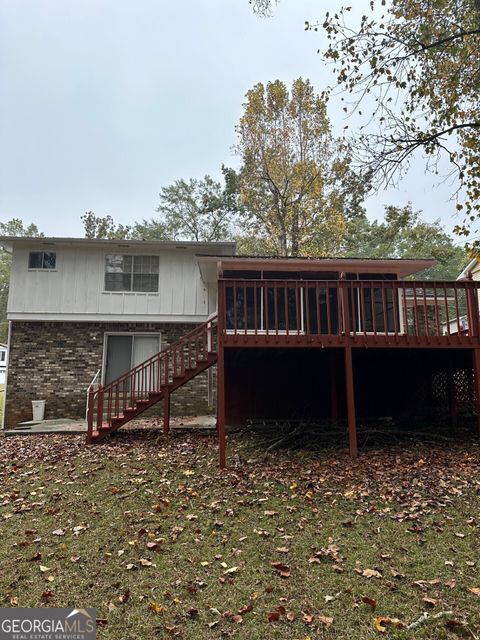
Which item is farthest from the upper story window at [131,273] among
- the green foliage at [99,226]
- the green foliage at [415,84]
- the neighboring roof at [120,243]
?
the green foliage at [99,226]

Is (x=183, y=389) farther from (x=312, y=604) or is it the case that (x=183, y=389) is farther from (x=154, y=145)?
(x=154, y=145)

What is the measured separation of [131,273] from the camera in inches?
480

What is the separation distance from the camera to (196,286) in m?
12.3

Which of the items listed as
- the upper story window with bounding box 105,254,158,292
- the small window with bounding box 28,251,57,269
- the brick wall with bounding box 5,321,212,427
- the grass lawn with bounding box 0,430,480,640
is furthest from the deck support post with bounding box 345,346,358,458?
the small window with bounding box 28,251,57,269

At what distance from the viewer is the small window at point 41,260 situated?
12016mm

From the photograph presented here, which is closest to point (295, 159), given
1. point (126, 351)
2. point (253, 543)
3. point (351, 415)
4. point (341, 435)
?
point (126, 351)

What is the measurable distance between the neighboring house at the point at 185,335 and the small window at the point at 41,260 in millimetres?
30

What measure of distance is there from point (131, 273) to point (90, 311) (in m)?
1.66

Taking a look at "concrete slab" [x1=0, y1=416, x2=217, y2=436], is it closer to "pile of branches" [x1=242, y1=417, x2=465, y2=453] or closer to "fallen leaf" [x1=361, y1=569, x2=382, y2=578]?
"pile of branches" [x1=242, y1=417, x2=465, y2=453]

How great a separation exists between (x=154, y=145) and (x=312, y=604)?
3344 cm

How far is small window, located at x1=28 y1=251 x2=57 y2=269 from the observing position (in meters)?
12.0

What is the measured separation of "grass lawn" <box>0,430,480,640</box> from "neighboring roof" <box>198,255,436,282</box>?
15.5 feet

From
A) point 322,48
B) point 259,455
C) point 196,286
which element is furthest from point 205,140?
point 259,455

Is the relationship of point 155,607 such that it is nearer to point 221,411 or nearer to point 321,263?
point 221,411
